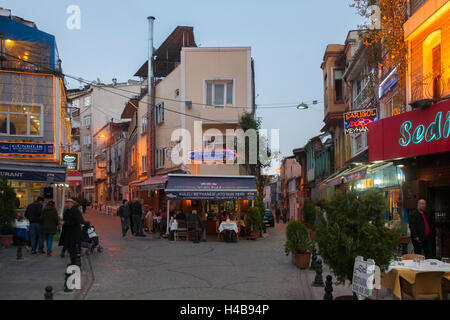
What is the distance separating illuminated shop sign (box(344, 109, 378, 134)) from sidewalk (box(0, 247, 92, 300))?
34.0 ft

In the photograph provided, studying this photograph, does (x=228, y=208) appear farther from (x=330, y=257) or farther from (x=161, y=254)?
(x=330, y=257)

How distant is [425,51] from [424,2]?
132 cm

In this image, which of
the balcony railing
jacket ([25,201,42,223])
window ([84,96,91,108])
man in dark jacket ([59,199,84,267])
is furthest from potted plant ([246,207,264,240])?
window ([84,96,91,108])

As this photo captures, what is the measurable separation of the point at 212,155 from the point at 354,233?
17.9 meters

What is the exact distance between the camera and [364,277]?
22.1ft

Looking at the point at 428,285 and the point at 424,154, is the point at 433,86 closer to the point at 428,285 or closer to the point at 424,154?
the point at 424,154

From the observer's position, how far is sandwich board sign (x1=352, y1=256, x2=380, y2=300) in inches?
261

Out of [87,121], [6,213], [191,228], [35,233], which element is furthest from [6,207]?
[87,121]

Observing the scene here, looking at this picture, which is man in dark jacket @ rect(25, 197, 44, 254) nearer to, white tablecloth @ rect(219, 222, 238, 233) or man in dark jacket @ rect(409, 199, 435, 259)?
white tablecloth @ rect(219, 222, 238, 233)

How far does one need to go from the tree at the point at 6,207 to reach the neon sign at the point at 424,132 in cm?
1270

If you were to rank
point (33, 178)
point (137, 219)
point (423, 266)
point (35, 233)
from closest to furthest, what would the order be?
point (423, 266), point (35, 233), point (33, 178), point (137, 219)

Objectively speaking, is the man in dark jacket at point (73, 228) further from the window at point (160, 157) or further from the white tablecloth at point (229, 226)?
the window at point (160, 157)

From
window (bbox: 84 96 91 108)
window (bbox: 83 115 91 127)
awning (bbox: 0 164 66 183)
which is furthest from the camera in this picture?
window (bbox: 83 115 91 127)

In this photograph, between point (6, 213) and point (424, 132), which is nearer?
point (424, 132)
